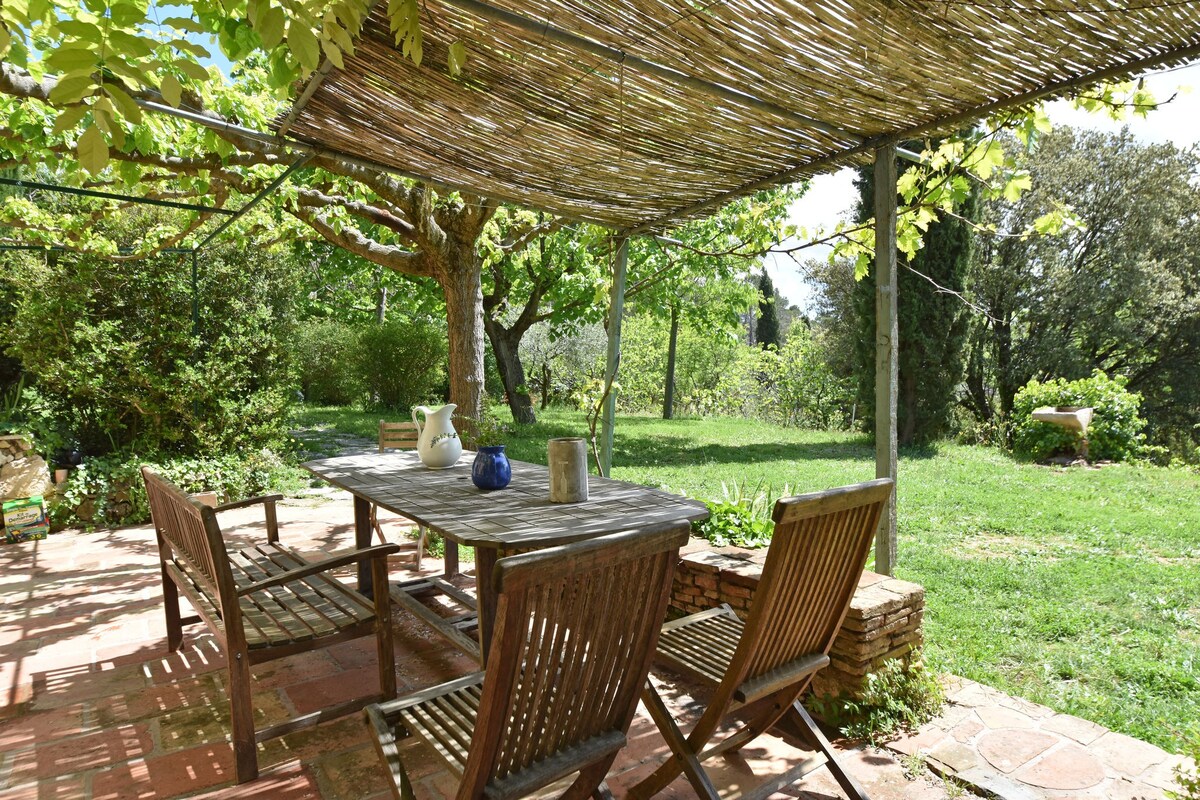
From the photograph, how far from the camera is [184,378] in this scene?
21.3ft

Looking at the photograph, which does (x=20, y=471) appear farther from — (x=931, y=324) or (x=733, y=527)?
(x=931, y=324)

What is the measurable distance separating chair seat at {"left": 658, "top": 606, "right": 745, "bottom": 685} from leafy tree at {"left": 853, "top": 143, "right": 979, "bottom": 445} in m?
9.83

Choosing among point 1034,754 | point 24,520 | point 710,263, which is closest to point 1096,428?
point 710,263

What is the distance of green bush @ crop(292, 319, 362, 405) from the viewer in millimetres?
14836

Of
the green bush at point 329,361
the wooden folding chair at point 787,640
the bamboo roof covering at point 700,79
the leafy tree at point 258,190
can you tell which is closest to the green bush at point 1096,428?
the leafy tree at point 258,190

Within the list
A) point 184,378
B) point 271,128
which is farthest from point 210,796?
point 184,378

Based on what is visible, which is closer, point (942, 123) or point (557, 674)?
point (557, 674)

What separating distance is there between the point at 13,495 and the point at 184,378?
154 centimetres

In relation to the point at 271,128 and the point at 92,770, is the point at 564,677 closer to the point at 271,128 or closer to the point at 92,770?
the point at 92,770

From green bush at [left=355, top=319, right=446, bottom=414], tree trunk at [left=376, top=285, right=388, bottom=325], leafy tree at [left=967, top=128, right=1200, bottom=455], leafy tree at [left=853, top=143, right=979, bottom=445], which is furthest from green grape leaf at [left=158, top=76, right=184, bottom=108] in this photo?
tree trunk at [left=376, top=285, right=388, bottom=325]

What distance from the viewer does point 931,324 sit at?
37.7 feet

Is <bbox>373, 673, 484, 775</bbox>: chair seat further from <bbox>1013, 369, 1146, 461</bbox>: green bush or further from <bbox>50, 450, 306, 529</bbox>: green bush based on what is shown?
<bbox>1013, 369, 1146, 461</bbox>: green bush

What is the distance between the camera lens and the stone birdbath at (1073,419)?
350 inches

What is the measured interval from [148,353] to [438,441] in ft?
14.7
